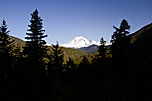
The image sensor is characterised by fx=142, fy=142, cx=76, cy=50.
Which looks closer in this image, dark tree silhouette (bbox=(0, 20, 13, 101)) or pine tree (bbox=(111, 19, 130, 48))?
dark tree silhouette (bbox=(0, 20, 13, 101))

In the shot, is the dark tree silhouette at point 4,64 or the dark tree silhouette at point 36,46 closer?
the dark tree silhouette at point 4,64

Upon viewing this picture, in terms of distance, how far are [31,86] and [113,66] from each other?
12.6 m

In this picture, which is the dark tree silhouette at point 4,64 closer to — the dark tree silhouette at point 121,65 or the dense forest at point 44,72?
the dense forest at point 44,72

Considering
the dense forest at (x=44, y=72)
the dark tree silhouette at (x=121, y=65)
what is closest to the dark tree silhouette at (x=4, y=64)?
the dense forest at (x=44, y=72)

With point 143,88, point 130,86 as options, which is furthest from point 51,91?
point 143,88

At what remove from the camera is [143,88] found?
665 inches

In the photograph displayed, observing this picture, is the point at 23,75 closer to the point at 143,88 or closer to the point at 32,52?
the point at 32,52

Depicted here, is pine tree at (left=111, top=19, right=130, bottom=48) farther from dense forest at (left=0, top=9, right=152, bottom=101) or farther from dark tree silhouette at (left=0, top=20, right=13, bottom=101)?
dark tree silhouette at (left=0, top=20, right=13, bottom=101)

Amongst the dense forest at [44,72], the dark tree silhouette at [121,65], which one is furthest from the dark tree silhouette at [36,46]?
the dark tree silhouette at [121,65]

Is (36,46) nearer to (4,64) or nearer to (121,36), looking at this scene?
(4,64)

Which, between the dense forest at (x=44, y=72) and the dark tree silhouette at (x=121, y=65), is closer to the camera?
the dense forest at (x=44, y=72)

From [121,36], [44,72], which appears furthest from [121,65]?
[44,72]

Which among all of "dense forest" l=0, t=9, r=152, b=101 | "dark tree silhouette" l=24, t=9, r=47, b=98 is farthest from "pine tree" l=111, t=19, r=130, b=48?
"dark tree silhouette" l=24, t=9, r=47, b=98

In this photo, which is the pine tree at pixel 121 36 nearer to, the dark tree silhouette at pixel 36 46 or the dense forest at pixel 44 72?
the dense forest at pixel 44 72
